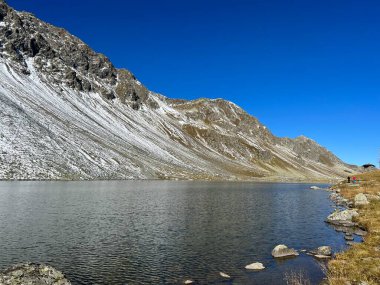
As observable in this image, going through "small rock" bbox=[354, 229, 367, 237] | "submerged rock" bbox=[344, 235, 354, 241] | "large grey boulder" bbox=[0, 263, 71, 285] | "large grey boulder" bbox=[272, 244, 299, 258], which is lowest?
"large grey boulder" bbox=[272, 244, 299, 258]

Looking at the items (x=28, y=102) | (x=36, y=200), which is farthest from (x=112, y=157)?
(x=36, y=200)

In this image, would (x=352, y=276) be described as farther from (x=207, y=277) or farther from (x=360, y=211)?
(x=360, y=211)

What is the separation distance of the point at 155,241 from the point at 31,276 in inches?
835

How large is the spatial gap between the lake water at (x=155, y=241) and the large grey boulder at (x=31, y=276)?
25.0 feet

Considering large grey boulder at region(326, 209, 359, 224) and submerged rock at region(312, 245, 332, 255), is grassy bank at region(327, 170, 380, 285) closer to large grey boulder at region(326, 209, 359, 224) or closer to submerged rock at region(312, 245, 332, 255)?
submerged rock at region(312, 245, 332, 255)

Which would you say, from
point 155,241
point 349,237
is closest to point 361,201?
point 349,237

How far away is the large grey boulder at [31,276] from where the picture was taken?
641 inches

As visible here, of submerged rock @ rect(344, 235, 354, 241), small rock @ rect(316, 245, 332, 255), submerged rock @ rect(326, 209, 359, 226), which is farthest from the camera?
submerged rock @ rect(326, 209, 359, 226)

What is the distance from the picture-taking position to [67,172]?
5256 inches

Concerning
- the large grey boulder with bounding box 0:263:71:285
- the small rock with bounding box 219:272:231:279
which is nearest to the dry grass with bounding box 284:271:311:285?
the small rock with bounding box 219:272:231:279

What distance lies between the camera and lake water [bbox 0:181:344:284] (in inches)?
1061

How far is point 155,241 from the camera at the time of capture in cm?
3719

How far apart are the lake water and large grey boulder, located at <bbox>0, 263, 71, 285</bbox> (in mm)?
7608

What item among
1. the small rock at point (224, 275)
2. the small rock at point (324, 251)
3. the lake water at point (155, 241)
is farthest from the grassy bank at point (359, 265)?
the small rock at point (224, 275)
